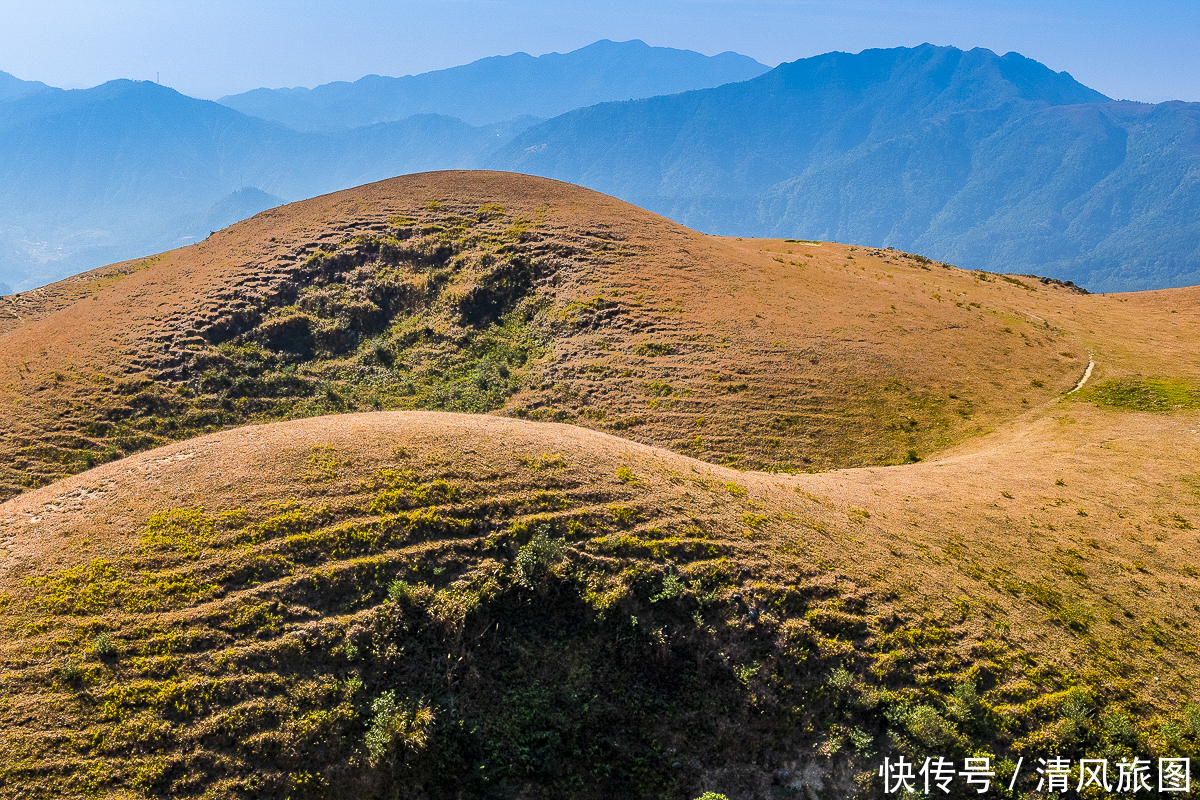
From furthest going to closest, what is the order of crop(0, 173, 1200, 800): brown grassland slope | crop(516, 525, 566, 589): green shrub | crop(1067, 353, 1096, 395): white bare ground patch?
crop(1067, 353, 1096, 395): white bare ground patch, crop(516, 525, 566, 589): green shrub, crop(0, 173, 1200, 800): brown grassland slope

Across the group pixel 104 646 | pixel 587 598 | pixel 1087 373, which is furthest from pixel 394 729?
pixel 1087 373

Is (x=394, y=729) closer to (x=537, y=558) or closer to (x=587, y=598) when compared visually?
(x=537, y=558)

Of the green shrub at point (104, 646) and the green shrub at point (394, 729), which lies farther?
the green shrub at point (104, 646)

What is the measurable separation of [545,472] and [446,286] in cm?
3036

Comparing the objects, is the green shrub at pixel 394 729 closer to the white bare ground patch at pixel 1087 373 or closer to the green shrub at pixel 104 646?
the green shrub at pixel 104 646

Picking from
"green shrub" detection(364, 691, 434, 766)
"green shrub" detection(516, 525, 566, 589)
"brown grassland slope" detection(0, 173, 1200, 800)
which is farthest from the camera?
"green shrub" detection(516, 525, 566, 589)

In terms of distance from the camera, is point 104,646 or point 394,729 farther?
point 104,646

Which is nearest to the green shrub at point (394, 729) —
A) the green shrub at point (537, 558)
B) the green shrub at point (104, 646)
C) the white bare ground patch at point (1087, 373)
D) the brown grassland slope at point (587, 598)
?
the brown grassland slope at point (587, 598)

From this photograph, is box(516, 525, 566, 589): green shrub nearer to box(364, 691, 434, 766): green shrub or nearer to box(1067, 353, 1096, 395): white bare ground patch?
box(364, 691, 434, 766): green shrub

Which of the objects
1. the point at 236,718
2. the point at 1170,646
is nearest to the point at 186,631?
the point at 236,718

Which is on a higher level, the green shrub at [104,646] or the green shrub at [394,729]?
the green shrub at [104,646]

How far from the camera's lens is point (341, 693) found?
14.1 metres

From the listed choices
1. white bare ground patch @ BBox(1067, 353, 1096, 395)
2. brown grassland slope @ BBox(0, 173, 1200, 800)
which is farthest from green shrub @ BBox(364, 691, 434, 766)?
white bare ground patch @ BBox(1067, 353, 1096, 395)

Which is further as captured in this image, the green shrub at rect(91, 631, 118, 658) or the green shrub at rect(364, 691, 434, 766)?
the green shrub at rect(91, 631, 118, 658)
